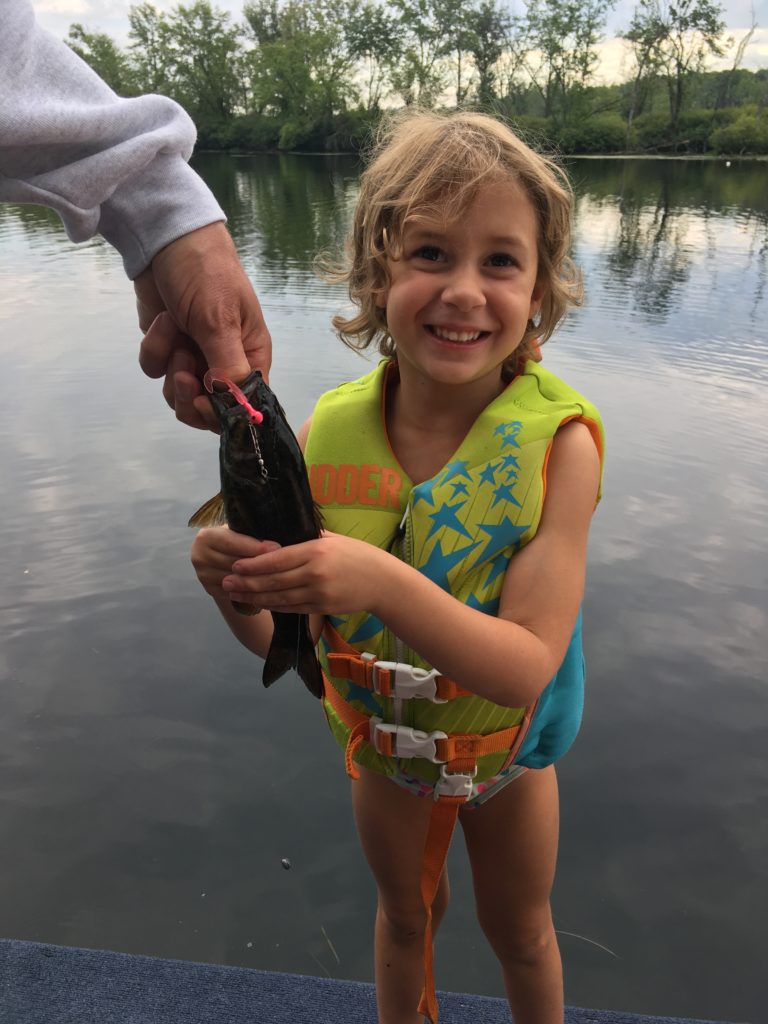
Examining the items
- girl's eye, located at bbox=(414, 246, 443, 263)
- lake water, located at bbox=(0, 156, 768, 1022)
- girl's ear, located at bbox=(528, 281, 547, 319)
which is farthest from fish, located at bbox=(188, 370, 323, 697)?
lake water, located at bbox=(0, 156, 768, 1022)

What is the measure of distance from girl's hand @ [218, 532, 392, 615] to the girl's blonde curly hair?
0.87 meters

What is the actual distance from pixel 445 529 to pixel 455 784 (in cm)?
63

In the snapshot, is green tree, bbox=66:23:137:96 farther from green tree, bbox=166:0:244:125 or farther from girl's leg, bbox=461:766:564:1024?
girl's leg, bbox=461:766:564:1024

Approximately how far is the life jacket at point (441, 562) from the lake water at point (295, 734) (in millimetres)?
1101

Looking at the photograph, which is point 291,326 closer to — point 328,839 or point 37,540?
point 37,540

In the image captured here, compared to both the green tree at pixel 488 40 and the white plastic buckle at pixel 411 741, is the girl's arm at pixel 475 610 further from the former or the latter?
the green tree at pixel 488 40

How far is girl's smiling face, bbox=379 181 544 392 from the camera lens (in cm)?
177

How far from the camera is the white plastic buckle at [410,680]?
1.82 m

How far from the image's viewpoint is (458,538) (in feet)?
6.00

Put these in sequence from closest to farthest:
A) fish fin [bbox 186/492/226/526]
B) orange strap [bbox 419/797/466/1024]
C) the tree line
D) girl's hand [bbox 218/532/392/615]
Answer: girl's hand [bbox 218/532/392/615] < fish fin [bbox 186/492/226/526] < orange strap [bbox 419/797/466/1024] < the tree line

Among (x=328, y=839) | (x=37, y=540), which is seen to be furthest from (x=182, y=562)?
(x=328, y=839)

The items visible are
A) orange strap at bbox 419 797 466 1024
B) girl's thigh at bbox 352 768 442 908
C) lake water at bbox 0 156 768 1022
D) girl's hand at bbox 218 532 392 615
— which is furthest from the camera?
lake water at bbox 0 156 768 1022

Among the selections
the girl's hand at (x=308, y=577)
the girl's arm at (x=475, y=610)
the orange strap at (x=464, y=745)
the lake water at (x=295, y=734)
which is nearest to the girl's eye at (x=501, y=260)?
the girl's arm at (x=475, y=610)

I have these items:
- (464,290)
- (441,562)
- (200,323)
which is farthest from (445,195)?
(441,562)
